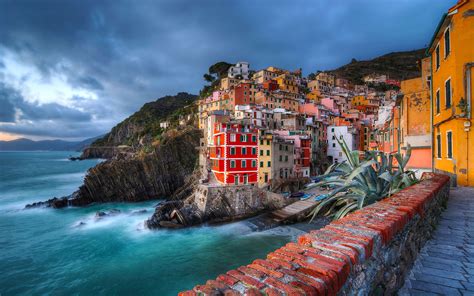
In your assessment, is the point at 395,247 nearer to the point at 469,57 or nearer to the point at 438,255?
the point at 438,255

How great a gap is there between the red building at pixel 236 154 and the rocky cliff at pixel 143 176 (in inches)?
518

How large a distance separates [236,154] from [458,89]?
2489cm

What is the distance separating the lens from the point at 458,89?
10445mm

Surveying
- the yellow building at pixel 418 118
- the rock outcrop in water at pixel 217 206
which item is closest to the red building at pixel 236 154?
the rock outcrop in water at pixel 217 206

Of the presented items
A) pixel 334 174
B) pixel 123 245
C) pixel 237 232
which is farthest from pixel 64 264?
pixel 334 174

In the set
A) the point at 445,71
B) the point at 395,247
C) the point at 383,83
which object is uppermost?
the point at 383,83

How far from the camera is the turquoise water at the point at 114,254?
17797 mm

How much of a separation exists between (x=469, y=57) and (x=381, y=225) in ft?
38.4

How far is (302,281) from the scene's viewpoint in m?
1.90

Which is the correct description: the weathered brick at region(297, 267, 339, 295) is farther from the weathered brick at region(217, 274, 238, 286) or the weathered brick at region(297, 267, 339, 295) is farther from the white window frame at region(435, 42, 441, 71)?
the white window frame at region(435, 42, 441, 71)

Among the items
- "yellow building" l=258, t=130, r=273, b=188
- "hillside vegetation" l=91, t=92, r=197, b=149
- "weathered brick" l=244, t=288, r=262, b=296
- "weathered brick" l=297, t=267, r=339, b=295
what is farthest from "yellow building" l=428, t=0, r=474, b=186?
"hillside vegetation" l=91, t=92, r=197, b=149

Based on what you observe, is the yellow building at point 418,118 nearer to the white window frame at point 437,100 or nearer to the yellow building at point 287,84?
the white window frame at point 437,100

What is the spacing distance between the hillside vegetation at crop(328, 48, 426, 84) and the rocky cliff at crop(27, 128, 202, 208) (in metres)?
94.3

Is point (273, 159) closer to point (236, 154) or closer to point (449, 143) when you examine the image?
point (236, 154)
